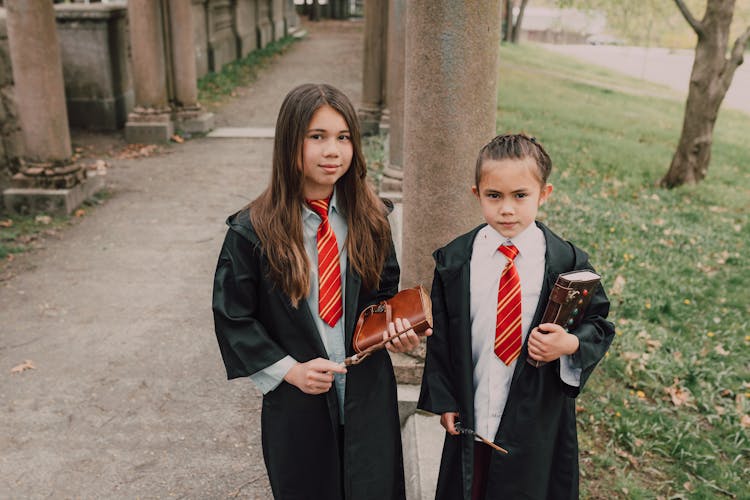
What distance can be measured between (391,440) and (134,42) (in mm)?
9721

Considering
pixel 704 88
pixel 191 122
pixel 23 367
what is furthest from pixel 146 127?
pixel 704 88

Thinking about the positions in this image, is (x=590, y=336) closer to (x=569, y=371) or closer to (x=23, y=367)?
(x=569, y=371)

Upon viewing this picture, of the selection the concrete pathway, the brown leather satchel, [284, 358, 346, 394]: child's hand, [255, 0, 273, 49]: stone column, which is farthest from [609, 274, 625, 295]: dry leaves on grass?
[255, 0, 273, 49]: stone column

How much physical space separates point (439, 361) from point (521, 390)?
28cm

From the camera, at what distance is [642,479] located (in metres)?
3.53

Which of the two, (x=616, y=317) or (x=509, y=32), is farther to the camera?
(x=509, y=32)

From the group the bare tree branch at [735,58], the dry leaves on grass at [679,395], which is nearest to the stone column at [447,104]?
the dry leaves on grass at [679,395]

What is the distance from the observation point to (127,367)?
14.7 feet

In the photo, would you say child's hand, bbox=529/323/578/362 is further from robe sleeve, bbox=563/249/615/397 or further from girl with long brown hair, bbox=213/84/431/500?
girl with long brown hair, bbox=213/84/431/500

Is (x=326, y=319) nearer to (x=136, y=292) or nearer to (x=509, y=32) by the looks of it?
(x=136, y=292)

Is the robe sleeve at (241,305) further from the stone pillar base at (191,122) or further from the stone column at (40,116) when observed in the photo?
the stone pillar base at (191,122)

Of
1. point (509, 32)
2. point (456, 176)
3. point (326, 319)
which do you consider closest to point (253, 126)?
point (456, 176)

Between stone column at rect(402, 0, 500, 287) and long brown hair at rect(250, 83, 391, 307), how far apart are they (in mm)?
974

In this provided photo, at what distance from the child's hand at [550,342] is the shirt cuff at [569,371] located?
70mm
